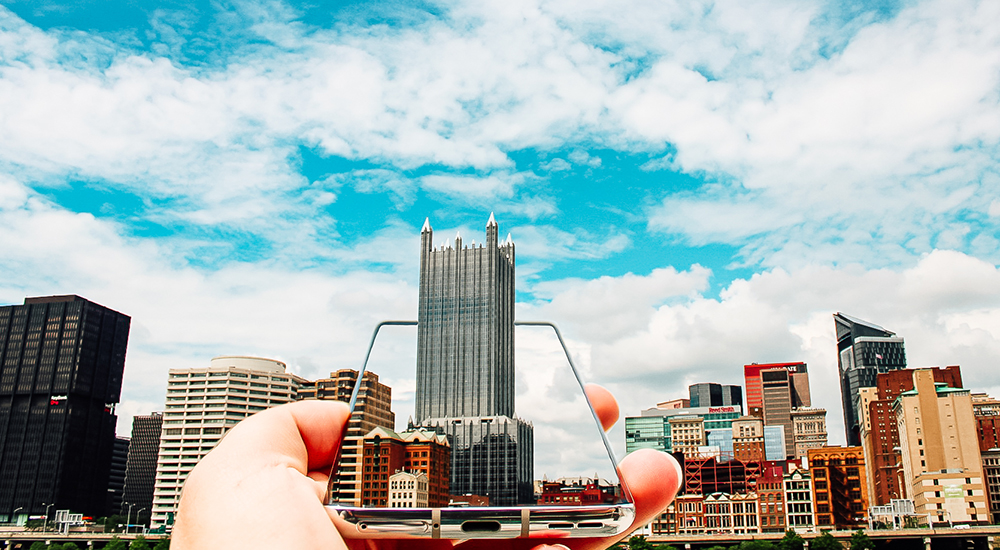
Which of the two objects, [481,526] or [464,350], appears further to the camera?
[464,350]

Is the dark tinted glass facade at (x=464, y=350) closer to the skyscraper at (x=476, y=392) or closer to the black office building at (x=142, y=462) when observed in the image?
the skyscraper at (x=476, y=392)

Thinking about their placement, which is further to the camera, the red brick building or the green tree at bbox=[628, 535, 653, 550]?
the green tree at bbox=[628, 535, 653, 550]

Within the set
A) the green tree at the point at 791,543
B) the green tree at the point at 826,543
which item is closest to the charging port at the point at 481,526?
the green tree at the point at 791,543

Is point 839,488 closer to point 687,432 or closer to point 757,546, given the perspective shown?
point 757,546

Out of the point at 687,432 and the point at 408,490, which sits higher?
the point at 687,432

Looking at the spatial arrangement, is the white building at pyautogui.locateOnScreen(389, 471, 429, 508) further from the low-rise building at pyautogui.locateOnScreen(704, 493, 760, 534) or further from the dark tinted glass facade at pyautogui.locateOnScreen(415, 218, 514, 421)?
the low-rise building at pyautogui.locateOnScreen(704, 493, 760, 534)

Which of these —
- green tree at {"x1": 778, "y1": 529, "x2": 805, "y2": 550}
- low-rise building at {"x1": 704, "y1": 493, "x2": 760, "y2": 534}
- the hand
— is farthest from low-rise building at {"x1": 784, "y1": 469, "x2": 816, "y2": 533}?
the hand

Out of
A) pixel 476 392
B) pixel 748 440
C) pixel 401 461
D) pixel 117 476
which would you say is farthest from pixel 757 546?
pixel 117 476
